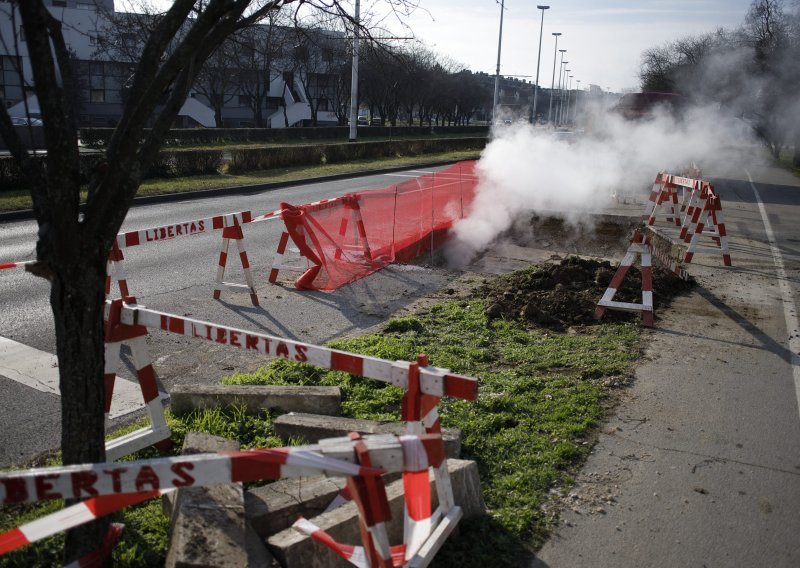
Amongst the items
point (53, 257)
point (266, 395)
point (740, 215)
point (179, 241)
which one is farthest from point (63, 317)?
point (740, 215)

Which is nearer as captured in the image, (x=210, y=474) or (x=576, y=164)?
(x=210, y=474)

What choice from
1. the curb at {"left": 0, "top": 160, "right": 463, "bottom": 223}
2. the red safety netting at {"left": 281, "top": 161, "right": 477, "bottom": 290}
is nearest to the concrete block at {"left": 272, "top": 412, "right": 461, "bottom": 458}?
the red safety netting at {"left": 281, "top": 161, "right": 477, "bottom": 290}

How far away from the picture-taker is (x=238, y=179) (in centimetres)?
2222

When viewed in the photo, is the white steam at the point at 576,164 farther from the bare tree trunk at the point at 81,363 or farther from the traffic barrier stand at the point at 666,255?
the bare tree trunk at the point at 81,363

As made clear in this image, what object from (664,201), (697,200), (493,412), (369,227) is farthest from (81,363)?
(664,201)

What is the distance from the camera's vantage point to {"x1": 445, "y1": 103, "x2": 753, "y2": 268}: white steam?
15438 millimetres

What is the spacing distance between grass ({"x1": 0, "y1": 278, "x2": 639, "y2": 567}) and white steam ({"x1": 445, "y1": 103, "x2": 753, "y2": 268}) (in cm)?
478

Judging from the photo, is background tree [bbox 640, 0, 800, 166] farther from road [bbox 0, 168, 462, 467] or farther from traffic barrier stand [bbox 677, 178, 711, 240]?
road [bbox 0, 168, 462, 467]

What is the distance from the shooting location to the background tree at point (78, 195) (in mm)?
2891

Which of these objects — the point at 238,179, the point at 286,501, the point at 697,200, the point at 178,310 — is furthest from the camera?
the point at 238,179

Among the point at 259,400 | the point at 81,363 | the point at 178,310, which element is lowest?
the point at 178,310

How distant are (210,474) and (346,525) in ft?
3.38

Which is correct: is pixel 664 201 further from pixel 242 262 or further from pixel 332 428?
pixel 332 428

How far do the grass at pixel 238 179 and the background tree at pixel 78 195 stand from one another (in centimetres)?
1346
